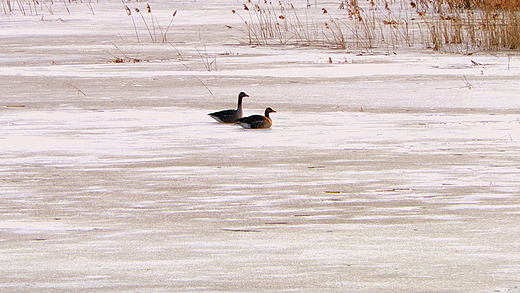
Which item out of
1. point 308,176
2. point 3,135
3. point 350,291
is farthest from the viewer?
point 3,135

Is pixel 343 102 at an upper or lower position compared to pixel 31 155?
lower

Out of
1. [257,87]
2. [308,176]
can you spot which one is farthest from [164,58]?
[308,176]

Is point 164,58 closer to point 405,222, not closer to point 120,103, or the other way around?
point 120,103

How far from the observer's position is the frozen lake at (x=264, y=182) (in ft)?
15.9

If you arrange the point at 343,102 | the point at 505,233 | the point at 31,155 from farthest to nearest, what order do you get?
the point at 343,102
the point at 31,155
the point at 505,233

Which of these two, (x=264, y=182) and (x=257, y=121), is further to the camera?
(x=257, y=121)

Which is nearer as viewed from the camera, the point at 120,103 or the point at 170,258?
the point at 170,258

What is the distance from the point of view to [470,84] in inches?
538

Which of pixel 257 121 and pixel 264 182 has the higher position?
pixel 264 182

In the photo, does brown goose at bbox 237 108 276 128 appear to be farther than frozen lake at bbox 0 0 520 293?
Yes

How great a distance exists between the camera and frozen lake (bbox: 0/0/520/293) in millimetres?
4840

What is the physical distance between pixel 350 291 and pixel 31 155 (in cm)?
462

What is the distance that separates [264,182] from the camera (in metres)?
7.22

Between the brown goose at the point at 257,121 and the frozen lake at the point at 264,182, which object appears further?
the brown goose at the point at 257,121
